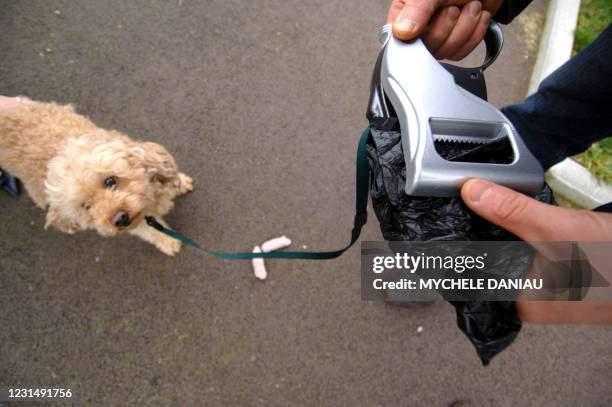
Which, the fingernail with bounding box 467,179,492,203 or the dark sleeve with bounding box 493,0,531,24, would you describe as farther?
the dark sleeve with bounding box 493,0,531,24

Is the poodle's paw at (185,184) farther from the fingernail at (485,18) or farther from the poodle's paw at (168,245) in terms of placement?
the fingernail at (485,18)

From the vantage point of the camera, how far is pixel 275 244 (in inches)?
88.8

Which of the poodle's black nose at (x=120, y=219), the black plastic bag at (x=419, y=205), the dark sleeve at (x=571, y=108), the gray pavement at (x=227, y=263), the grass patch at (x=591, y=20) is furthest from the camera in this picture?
the grass patch at (x=591, y=20)

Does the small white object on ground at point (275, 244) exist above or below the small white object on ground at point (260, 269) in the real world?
above

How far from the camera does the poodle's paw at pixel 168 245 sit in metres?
2.19

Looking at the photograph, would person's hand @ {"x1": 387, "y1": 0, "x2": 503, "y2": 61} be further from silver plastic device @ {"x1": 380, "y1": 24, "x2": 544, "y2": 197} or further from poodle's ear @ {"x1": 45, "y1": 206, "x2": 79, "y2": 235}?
poodle's ear @ {"x1": 45, "y1": 206, "x2": 79, "y2": 235}

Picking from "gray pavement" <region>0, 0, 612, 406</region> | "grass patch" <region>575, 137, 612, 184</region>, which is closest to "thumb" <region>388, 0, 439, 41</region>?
"gray pavement" <region>0, 0, 612, 406</region>

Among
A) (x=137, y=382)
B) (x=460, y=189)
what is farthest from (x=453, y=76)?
(x=137, y=382)

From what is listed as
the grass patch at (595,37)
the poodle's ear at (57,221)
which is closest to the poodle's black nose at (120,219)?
the poodle's ear at (57,221)

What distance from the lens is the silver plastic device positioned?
37.2 inches

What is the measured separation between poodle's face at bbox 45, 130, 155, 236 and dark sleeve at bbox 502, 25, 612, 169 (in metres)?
2.03

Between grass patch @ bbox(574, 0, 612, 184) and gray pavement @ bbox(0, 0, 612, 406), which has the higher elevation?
grass patch @ bbox(574, 0, 612, 184)

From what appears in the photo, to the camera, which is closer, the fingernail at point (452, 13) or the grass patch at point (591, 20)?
the fingernail at point (452, 13)

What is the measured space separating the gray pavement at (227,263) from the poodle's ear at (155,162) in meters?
0.44
